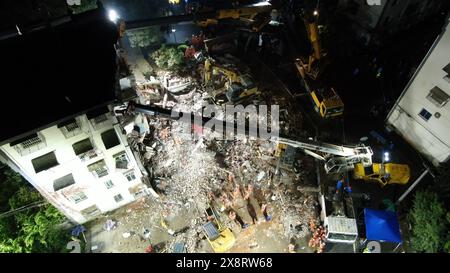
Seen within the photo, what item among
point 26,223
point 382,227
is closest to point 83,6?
point 26,223

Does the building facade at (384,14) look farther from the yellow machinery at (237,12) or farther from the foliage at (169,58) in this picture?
the foliage at (169,58)

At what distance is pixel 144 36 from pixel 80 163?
71.1 feet

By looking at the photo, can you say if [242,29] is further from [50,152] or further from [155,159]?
[50,152]

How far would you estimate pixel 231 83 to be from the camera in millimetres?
31625

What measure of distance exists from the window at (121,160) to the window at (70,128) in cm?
358

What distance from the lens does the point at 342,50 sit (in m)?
36.3

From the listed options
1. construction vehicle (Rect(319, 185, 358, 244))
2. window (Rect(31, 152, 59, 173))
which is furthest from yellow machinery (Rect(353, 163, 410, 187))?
window (Rect(31, 152, 59, 173))

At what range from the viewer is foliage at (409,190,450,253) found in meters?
19.6

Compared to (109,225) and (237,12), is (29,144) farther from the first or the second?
(237,12)

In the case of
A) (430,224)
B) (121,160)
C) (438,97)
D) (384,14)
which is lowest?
(430,224)

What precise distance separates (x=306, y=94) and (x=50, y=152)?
24.5 meters

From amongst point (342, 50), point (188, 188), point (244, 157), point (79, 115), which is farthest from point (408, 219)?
point (79, 115)

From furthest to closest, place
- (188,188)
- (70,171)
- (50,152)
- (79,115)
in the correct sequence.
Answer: (188,188), (70,171), (50,152), (79,115)

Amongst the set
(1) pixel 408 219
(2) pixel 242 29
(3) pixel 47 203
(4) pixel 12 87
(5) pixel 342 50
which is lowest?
(1) pixel 408 219
